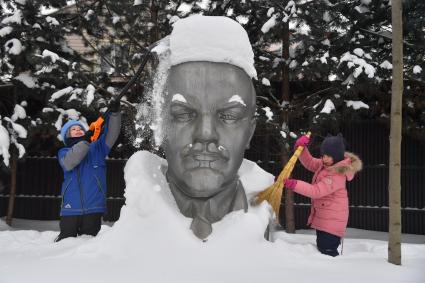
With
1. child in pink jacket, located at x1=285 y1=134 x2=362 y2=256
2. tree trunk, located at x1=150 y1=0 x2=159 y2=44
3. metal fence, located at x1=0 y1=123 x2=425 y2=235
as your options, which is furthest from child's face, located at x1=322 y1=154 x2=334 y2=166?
tree trunk, located at x1=150 y1=0 x2=159 y2=44

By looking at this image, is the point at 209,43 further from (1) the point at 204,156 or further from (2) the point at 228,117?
(1) the point at 204,156

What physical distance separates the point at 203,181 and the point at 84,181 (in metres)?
1.44

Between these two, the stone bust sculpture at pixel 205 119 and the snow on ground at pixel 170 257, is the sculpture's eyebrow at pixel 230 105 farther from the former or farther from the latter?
the snow on ground at pixel 170 257

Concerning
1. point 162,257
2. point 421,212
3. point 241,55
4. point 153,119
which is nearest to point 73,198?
point 153,119

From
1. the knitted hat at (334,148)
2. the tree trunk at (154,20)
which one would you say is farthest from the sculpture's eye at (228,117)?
the tree trunk at (154,20)

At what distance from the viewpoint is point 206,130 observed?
327 centimetres

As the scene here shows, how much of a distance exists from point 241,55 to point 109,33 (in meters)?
5.05

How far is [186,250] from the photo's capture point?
10.2 ft

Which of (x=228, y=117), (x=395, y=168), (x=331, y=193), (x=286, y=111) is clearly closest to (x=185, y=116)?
(x=228, y=117)

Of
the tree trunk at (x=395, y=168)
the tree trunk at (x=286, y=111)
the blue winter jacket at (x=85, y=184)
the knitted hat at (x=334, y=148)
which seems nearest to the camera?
the tree trunk at (x=395, y=168)

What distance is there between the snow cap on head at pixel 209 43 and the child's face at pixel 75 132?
1.33 metres

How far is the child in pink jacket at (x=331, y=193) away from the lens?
3738 mm

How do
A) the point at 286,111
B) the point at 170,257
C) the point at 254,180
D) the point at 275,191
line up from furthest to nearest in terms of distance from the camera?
the point at 286,111, the point at 254,180, the point at 275,191, the point at 170,257

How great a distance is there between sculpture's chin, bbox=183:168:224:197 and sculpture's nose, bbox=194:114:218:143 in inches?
9.4
